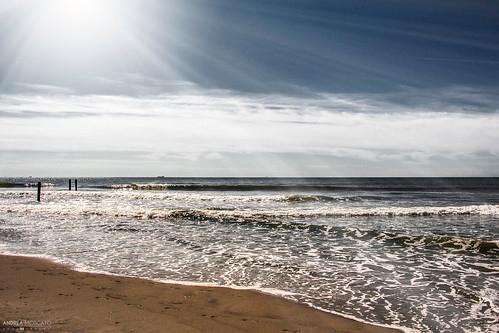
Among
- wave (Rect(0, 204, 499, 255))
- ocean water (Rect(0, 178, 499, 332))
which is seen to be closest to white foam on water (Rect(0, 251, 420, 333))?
ocean water (Rect(0, 178, 499, 332))

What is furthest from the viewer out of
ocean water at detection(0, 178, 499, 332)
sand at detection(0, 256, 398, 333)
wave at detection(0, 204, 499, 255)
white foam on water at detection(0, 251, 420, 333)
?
wave at detection(0, 204, 499, 255)

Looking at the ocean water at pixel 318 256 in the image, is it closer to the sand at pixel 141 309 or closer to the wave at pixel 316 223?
the wave at pixel 316 223

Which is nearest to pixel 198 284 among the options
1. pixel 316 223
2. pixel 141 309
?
pixel 141 309

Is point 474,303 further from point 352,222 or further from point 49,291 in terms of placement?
point 352,222

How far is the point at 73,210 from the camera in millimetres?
27250

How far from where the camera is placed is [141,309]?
7.05 m

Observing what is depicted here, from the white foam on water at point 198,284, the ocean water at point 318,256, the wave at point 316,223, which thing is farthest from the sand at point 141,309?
the wave at point 316,223

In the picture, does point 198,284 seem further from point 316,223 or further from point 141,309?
point 316,223

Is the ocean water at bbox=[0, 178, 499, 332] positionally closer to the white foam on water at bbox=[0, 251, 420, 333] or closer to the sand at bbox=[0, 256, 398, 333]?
the white foam on water at bbox=[0, 251, 420, 333]

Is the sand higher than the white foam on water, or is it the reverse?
the sand

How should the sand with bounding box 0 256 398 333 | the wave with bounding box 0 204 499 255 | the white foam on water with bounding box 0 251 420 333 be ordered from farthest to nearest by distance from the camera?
the wave with bounding box 0 204 499 255
the white foam on water with bounding box 0 251 420 333
the sand with bounding box 0 256 398 333

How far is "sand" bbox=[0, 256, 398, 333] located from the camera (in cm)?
616

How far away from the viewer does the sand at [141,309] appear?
20.2ft

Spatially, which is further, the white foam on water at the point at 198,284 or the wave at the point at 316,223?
the wave at the point at 316,223
